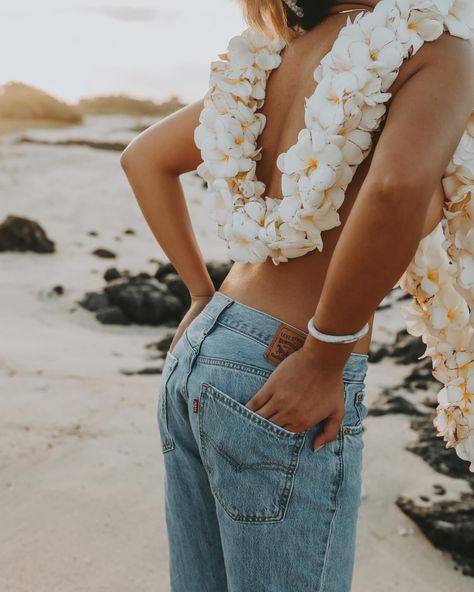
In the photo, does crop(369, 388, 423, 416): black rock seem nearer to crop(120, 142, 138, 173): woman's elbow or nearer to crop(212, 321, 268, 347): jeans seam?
crop(120, 142, 138, 173): woman's elbow

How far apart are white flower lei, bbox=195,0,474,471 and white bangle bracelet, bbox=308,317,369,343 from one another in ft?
0.55

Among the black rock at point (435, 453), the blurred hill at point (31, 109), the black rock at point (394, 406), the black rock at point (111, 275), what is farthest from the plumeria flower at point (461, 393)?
the blurred hill at point (31, 109)

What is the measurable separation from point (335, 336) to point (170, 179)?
2.46ft

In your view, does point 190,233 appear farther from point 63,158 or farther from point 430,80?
point 63,158

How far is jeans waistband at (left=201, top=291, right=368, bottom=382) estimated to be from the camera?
1.33 meters

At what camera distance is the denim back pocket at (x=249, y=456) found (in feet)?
4.15

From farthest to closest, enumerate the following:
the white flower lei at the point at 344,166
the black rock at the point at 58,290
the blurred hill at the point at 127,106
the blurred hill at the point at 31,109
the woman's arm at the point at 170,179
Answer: the blurred hill at the point at 127,106, the blurred hill at the point at 31,109, the black rock at the point at 58,290, the woman's arm at the point at 170,179, the white flower lei at the point at 344,166

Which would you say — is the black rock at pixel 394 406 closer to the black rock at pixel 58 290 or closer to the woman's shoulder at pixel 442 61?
the woman's shoulder at pixel 442 61

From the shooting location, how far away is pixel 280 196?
1.45 metres

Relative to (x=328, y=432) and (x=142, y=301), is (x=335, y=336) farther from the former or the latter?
(x=142, y=301)

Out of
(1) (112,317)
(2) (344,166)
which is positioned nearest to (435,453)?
(2) (344,166)

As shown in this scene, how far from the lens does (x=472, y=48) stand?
3.96ft

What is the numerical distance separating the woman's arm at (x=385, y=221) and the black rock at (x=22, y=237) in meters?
6.42

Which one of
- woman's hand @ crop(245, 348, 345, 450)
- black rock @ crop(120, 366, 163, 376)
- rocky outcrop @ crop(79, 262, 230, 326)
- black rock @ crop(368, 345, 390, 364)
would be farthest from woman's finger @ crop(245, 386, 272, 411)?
rocky outcrop @ crop(79, 262, 230, 326)
